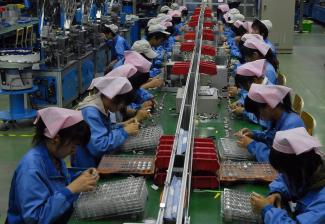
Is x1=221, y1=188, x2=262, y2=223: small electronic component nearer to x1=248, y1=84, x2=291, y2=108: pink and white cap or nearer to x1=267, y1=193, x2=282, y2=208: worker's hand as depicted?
x1=267, y1=193, x2=282, y2=208: worker's hand

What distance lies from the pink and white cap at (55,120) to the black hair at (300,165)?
1007mm

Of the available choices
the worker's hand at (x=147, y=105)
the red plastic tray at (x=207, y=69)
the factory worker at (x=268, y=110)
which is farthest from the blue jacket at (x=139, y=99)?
the factory worker at (x=268, y=110)

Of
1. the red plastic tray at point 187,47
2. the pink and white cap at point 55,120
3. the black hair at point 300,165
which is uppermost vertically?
the red plastic tray at point 187,47

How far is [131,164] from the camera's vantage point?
3076 mm

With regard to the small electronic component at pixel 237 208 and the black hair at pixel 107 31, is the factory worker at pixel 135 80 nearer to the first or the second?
the small electronic component at pixel 237 208

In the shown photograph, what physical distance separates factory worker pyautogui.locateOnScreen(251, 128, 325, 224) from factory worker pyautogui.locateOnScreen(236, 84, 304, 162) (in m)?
0.75

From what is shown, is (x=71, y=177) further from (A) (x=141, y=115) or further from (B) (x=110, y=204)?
(A) (x=141, y=115)

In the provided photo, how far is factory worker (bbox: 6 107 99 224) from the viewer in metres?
2.30

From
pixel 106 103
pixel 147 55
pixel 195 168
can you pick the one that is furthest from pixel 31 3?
pixel 195 168

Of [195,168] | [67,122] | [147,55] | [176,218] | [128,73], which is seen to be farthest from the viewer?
[147,55]

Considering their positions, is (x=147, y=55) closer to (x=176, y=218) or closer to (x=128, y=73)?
(x=128, y=73)

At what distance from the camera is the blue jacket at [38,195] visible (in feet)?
7.53

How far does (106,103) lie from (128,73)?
0.85 metres

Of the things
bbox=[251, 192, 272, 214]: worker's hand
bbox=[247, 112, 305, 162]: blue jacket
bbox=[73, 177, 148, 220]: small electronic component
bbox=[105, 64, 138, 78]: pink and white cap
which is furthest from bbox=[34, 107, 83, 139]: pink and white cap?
bbox=[105, 64, 138, 78]: pink and white cap
